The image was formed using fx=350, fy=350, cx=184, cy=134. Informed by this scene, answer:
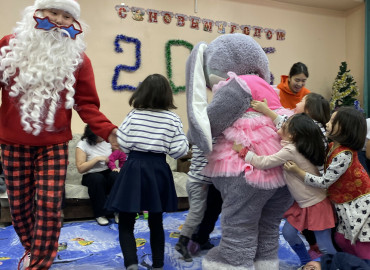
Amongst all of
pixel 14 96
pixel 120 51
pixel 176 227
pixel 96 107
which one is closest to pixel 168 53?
pixel 120 51

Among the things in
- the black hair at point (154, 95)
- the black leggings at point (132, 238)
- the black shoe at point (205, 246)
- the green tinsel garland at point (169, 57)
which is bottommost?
the black shoe at point (205, 246)

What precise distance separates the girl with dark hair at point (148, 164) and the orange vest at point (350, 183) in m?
0.90

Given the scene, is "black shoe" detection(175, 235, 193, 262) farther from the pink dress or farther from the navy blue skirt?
the pink dress

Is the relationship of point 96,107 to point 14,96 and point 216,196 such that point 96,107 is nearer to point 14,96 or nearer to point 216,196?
point 14,96

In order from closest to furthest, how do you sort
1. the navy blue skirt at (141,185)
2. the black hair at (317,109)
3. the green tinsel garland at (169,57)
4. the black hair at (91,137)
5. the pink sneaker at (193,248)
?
the navy blue skirt at (141,185) < the black hair at (317,109) < the pink sneaker at (193,248) < the black hair at (91,137) < the green tinsel garland at (169,57)

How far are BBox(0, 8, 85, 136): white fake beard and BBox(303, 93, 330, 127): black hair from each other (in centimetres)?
151

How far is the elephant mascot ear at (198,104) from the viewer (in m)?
1.84

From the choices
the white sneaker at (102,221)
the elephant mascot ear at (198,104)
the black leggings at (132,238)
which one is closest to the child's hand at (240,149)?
the elephant mascot ear at (198,104)

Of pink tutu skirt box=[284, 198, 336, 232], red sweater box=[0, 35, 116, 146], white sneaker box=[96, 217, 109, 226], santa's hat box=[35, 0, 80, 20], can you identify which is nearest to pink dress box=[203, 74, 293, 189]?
pink tutu skirt box=[284, 198, 336, 232]

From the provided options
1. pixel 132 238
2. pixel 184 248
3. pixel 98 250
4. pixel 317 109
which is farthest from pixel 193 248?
pixel 317 109

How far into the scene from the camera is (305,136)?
1.92 metres

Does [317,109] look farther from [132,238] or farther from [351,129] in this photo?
[132,238]

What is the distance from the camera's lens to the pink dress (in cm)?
181

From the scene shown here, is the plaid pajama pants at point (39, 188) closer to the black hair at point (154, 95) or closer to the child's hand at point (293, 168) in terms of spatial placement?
the black hair at point (154, 95)
